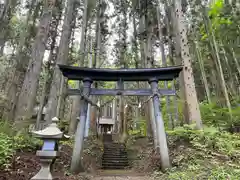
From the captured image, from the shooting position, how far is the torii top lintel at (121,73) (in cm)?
692

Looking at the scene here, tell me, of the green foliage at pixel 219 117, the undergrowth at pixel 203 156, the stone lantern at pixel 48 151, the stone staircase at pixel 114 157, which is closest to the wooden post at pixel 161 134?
the undergrowth at pixel 203 156

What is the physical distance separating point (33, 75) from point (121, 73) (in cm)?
354

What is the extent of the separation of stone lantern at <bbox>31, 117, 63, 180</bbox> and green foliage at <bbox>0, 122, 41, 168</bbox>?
1.34m

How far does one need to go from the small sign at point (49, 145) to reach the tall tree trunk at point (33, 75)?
306cm

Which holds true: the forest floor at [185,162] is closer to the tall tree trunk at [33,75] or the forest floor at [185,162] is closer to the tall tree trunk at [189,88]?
the tall tree trunk at [189,88]

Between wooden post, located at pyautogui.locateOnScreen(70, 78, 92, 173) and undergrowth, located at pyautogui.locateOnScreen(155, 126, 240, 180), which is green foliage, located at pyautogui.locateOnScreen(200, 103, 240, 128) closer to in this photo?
undergrowth, located at pyautogui.locateOnScreen(155, 126, 240, 180)

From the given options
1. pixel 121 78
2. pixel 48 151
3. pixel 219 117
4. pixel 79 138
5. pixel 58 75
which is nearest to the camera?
pixel 48 151

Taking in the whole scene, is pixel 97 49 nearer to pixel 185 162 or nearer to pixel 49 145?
pixel 185 162

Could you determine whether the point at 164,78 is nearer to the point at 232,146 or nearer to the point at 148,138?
the point at 232,146

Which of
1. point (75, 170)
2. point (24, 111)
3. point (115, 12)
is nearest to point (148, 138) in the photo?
point (75, 170)

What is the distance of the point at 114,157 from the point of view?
9828 millimetres

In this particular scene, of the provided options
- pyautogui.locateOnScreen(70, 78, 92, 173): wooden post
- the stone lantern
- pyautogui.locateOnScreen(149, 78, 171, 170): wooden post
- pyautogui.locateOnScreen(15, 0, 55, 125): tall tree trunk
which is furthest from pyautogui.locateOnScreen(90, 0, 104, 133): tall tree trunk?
the stone lantern

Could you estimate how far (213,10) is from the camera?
1470 cm

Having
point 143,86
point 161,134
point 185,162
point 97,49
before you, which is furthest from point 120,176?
point 97,49
